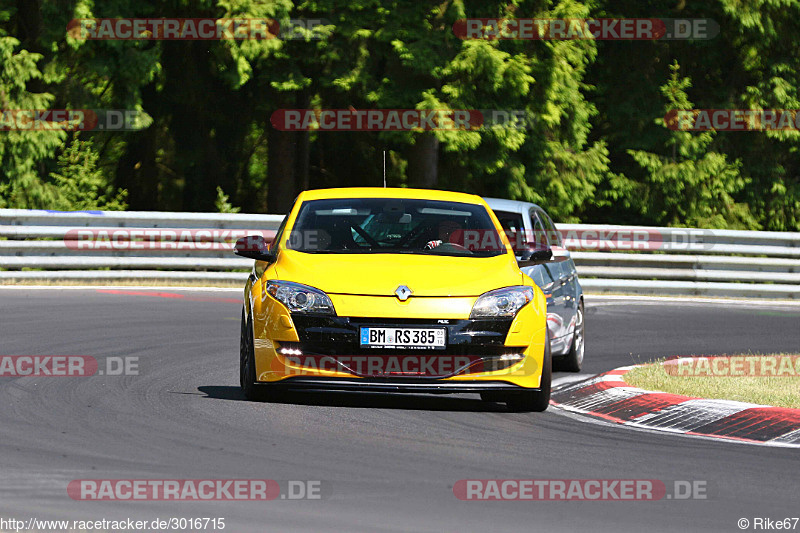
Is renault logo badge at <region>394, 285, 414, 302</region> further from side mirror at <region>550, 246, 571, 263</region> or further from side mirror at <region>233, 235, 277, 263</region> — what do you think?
side mirror at <region>550, 246, 571, 263</region>

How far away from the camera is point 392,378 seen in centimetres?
952

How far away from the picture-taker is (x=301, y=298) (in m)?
9.64

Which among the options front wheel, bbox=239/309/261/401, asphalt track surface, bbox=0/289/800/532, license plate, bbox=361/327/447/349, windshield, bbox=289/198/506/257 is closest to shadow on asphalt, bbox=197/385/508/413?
asphalt track surface, bbox=0/289/800/532

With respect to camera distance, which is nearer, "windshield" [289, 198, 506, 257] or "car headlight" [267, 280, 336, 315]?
"car headlight" [267, 280, 336, 315]

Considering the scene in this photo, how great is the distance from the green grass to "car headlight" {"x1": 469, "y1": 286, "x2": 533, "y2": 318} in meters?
2.03

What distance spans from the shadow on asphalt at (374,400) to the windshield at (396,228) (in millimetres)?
1068

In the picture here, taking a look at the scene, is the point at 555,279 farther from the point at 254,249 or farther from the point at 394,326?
the point at 394,326

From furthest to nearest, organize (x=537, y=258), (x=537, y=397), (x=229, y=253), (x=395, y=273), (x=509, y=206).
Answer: (x=229, y=253)
(x=509, y=206)
(x=537, y=258)
(x=537, y=397)
(x=395, y=273)

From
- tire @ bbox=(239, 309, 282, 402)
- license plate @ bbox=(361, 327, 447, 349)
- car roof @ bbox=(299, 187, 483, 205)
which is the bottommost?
tire @ bbox=(239, 309, 282, 402)

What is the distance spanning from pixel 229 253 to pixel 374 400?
11473 mm

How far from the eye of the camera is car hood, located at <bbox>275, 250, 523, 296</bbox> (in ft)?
31.5

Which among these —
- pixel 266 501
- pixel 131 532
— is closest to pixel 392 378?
pixel 266 501

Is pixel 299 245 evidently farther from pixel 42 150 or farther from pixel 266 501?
pixel 42 150

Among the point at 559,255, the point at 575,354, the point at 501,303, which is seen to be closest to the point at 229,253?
the point at 575,354
